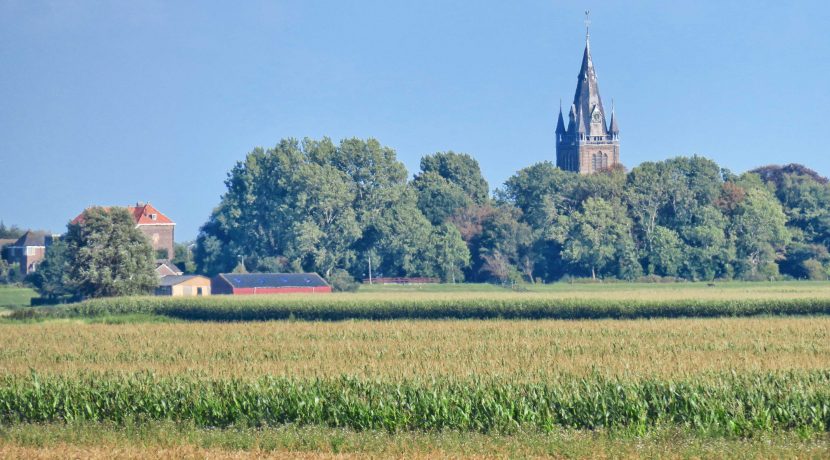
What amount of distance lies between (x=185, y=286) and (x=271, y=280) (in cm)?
729

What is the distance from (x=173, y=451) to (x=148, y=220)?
424 ft

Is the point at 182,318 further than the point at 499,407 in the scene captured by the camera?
Yes

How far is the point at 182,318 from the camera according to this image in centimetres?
6612

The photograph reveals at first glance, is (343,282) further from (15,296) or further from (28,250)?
(28,250)

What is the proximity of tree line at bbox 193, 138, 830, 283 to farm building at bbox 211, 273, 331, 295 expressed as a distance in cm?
798

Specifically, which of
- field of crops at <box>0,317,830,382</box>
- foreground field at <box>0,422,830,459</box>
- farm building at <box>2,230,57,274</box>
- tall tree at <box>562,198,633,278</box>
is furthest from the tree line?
foreground field at <box>0,422,830,459</box>

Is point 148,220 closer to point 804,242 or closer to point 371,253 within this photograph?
point 371,253

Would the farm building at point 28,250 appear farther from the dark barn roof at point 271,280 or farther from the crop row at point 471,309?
the crop row at point 471,309

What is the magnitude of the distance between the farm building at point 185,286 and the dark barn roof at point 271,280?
3.23m

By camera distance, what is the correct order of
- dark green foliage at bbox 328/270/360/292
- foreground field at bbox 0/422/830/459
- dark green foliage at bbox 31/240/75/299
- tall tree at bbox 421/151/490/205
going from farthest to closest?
tall tree at bbox 421/151/490/205 < dark green foliage at bbox 328/270/360/292 < dark green foliage at bbox 31/240/75/299 < foreground field at bbox 0/422/830/459

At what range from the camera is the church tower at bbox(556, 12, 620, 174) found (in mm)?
174250

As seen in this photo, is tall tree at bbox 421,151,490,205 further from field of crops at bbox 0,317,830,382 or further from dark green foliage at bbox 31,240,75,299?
field of crops at bbox 0,317,830,382

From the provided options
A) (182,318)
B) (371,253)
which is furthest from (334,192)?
(182,318)

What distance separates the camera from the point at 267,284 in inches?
3952
